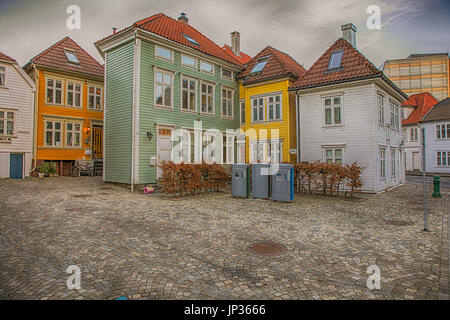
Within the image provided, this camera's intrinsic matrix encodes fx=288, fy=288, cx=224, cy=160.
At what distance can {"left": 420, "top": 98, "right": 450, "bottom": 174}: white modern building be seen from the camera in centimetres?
3234

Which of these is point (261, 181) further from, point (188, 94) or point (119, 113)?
point (119, 113)

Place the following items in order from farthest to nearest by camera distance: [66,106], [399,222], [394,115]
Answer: [66,106] → [394,115] → [399,222]

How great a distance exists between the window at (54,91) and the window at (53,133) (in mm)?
1670

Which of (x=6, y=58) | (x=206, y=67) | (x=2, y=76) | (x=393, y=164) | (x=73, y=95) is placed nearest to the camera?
Answer: (x=6, y=58)

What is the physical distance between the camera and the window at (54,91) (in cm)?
2184

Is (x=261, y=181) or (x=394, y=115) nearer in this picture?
(x=261, y=181)

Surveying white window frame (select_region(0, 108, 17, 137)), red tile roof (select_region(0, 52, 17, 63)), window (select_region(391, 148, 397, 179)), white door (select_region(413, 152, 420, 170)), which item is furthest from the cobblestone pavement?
white door (select_region(413, 152, 420, 170))

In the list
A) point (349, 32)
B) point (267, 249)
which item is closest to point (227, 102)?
point (349, 32)

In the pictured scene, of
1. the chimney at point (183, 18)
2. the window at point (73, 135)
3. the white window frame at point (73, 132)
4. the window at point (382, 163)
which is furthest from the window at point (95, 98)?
the window at point (382, 163)

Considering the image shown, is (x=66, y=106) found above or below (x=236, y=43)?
below

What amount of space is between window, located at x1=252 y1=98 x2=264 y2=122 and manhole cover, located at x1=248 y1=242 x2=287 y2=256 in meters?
15.4

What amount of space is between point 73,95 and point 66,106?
1.09 metres

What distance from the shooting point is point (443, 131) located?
107 feet
